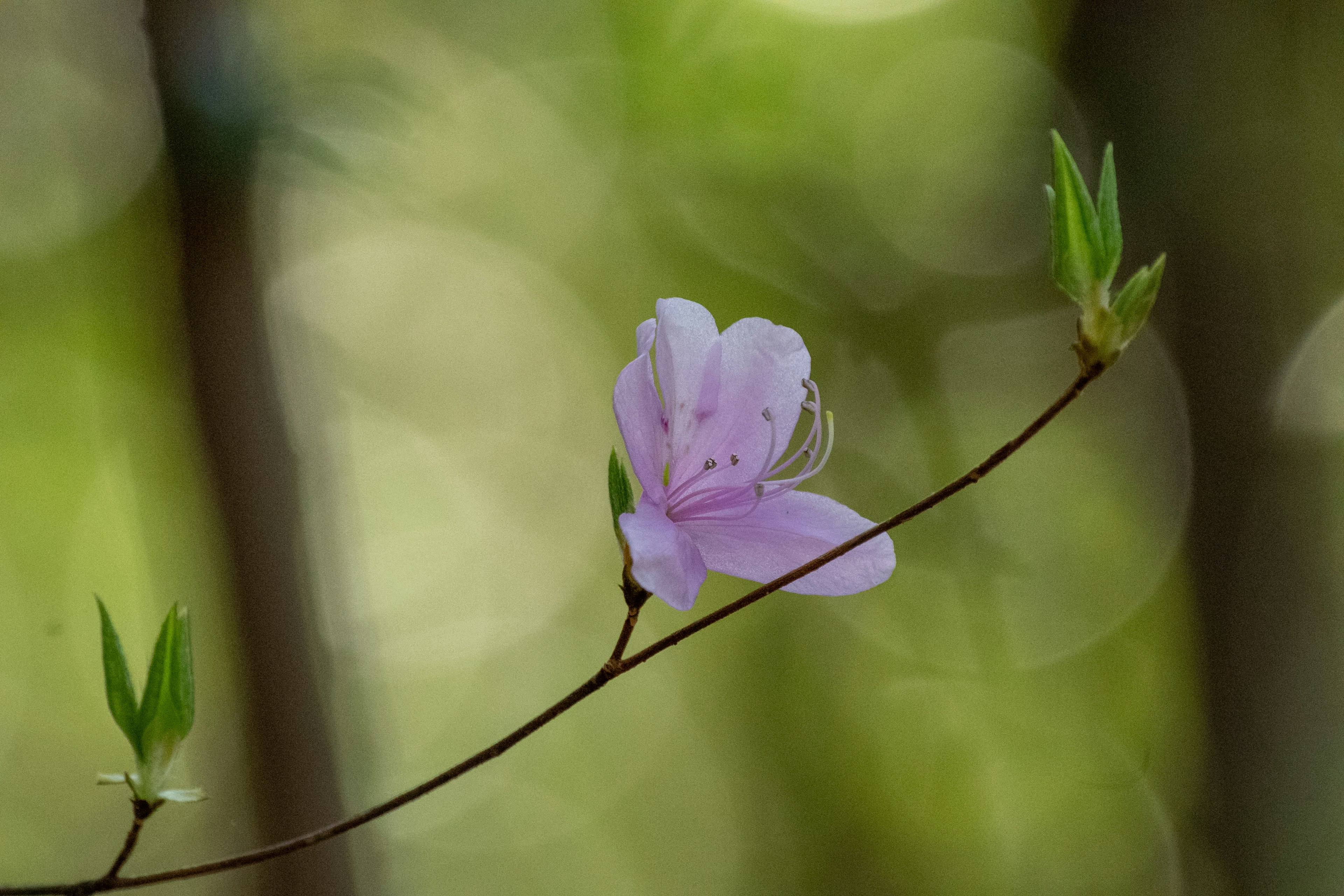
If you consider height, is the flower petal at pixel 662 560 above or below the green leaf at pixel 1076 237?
below

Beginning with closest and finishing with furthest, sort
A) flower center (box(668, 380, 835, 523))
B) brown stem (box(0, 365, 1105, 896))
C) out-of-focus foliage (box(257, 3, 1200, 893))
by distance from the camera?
brown stem (box(0, 365, 1105, 896)), flower center (box(668, 380, 835, 523)), out-of-focus foliage (box(257, 3, 1200, 893))

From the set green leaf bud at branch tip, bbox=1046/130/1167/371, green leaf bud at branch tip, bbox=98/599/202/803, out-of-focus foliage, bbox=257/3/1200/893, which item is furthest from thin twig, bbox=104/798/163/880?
out-of-focus foliage, bbox=257/3/1200/893

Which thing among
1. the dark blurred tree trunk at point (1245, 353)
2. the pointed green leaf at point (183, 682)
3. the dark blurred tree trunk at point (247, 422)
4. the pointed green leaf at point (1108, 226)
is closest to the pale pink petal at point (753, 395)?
the pointed green leaf at point (1108, 226)

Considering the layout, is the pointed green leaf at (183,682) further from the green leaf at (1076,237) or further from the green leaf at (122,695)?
the green leaf at (1076,237)

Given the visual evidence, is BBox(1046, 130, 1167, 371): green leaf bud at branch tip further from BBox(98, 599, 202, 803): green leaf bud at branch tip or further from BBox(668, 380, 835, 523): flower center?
BBox(98, 599, 202, 803): green leaf bud at branch tip

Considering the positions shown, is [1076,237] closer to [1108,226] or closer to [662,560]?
[1108,226]

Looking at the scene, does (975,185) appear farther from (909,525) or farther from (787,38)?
(909,525)

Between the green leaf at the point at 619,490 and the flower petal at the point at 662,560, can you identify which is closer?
the flower petal at the point at 662,560
